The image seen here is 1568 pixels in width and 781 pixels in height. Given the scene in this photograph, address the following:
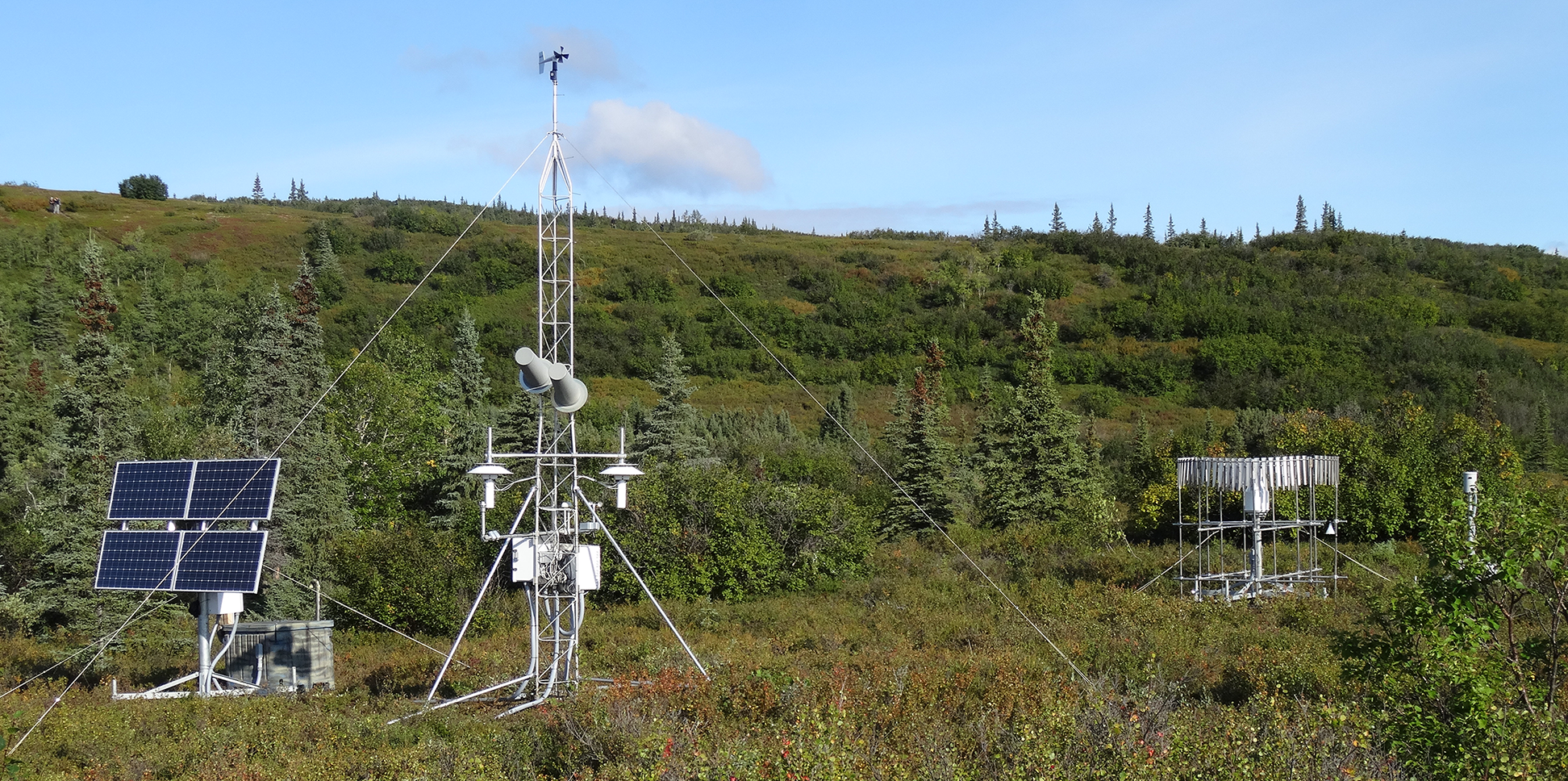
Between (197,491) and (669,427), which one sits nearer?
(197,491)

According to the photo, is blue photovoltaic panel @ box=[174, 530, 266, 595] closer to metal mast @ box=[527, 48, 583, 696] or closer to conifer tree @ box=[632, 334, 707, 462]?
metal mast @ box=[527, 48, 583, 696]

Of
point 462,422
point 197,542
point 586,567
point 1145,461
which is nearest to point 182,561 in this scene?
point 197,542

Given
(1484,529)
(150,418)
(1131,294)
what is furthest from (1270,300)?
(1484,529)

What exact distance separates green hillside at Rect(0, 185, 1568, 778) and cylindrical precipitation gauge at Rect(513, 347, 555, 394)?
3.48 m

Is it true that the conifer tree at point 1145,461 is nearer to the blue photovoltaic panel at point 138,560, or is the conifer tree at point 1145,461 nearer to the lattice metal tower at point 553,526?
the lattice metal tower at point 553,526

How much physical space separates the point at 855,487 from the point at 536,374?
29.4 m

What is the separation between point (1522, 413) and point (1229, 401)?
14191 mm

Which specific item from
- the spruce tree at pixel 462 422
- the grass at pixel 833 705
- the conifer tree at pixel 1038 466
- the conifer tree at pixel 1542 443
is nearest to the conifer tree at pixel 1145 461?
the conifer tree at pixel 1038 466

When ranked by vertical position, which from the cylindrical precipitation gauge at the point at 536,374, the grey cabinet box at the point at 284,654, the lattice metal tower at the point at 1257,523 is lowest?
the grey cabinet box at the point at 284,654

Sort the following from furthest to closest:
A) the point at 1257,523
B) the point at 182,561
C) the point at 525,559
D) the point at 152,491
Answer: the point at 1257,523 < the point at 152,491 < the point at 182,561 < the point at 525,559

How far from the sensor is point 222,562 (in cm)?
1509

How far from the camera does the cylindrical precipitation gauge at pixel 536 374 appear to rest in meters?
12.2

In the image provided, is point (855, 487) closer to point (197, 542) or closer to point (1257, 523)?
point (1257, 523)

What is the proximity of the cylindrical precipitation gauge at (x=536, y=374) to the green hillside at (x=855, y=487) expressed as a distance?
11.4 feet
